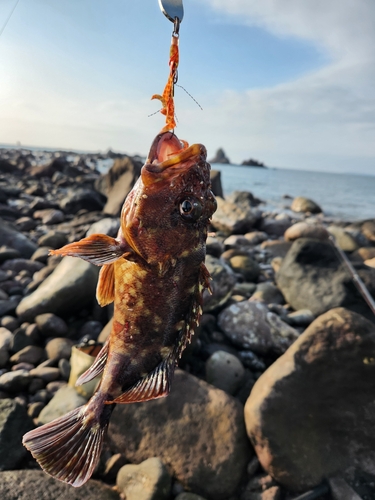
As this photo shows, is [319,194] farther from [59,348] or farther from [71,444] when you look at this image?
[71,444]

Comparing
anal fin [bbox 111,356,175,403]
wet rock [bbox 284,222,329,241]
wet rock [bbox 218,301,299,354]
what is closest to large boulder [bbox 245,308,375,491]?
wet rock [bbox 218,301,299,354]

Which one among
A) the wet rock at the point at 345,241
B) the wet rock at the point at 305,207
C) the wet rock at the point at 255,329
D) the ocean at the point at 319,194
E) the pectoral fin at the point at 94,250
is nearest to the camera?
the pectoral fin at the point at 94,250

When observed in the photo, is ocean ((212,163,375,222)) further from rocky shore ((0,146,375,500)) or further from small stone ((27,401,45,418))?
small stone ((27,401,45,418))

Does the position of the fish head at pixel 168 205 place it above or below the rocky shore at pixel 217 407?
above

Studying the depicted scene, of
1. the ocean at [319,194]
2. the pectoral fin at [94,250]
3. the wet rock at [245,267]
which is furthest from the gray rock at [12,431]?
the ocean at [319,194]

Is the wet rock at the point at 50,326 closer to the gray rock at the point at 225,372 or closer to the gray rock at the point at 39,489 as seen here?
the gray rock at the point at 225,372
